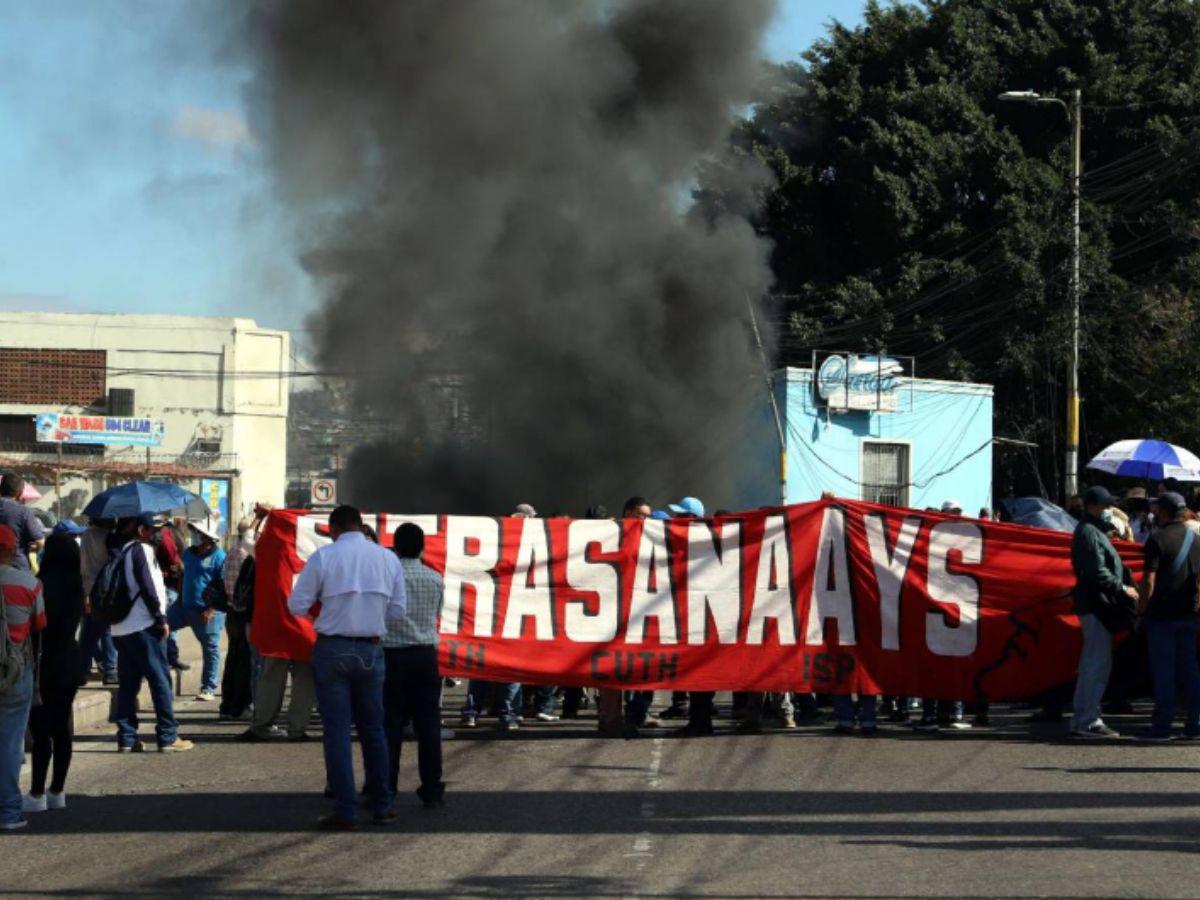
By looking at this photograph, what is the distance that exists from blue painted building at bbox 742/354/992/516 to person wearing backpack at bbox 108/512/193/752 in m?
22.4

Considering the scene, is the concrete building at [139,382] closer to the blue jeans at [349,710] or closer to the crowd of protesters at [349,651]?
the crowd of protesters at [349,651]

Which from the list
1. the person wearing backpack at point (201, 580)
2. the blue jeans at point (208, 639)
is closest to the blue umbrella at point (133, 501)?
the person wearing backpack at point (201, 580)

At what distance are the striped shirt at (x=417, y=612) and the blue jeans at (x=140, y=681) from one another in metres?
2.94

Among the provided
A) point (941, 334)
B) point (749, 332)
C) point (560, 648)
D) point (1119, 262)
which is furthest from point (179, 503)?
point (1119, 262)

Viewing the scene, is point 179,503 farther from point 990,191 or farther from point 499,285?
point 990,191

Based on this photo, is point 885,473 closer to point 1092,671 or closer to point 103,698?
point 1092,671

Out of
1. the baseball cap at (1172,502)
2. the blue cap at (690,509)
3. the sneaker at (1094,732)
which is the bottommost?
the sneaker at (1094,732)

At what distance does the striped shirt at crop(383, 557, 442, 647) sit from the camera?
26.7 ft

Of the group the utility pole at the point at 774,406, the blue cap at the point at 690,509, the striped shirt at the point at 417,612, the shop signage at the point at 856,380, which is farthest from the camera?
the shop signage at the point at 856,380

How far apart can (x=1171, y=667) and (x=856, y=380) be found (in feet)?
72.4

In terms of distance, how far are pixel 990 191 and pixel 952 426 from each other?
6028 mm

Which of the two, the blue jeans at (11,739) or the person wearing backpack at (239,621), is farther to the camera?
the person wearing backpack at (239,621)

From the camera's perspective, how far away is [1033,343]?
36.1 meters

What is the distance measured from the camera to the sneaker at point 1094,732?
1086 cm
